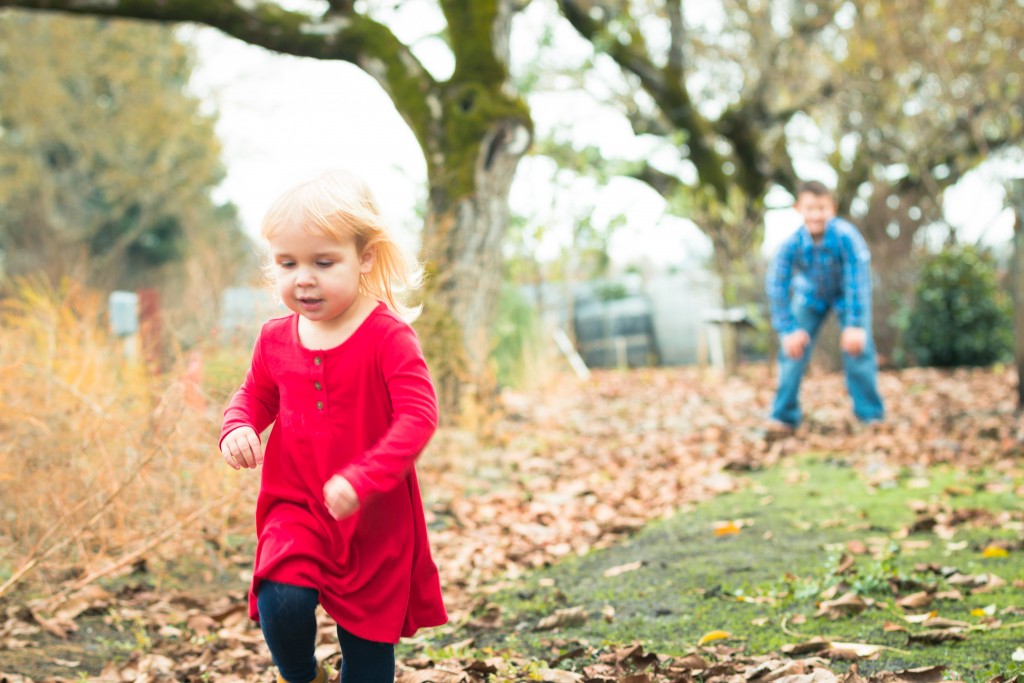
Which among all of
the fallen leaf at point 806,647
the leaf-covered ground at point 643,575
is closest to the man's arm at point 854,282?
the leaf-covered ground at point 643,575

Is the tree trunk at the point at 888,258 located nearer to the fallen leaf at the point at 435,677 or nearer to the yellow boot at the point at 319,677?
the fallen leaf at the point at 435,677

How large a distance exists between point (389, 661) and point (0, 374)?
7.95 ft

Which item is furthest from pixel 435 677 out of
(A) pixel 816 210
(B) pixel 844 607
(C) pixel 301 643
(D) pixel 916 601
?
(A) pixel 816 210

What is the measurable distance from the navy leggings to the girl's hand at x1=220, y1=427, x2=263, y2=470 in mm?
276

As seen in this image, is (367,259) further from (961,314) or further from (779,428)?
(961,314)

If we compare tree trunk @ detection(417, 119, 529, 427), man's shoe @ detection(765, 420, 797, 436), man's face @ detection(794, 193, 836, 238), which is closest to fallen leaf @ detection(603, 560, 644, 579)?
tree trunk @ detection(417, 119, 529, 427)

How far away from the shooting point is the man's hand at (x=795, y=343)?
276 inches

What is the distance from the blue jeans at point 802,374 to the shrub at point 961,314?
6192 mm

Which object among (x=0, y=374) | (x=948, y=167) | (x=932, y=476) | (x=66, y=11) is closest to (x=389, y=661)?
(x=0, y=374)

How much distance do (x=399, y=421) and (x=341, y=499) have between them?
0.24 metres

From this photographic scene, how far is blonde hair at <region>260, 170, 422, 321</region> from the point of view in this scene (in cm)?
226

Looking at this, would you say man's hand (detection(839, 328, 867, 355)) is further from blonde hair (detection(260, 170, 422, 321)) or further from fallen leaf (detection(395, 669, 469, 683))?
blonde hair (detection(260, 170, 422, 321))

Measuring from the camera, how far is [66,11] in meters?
7.36

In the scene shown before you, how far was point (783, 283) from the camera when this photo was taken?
23.8 feet
